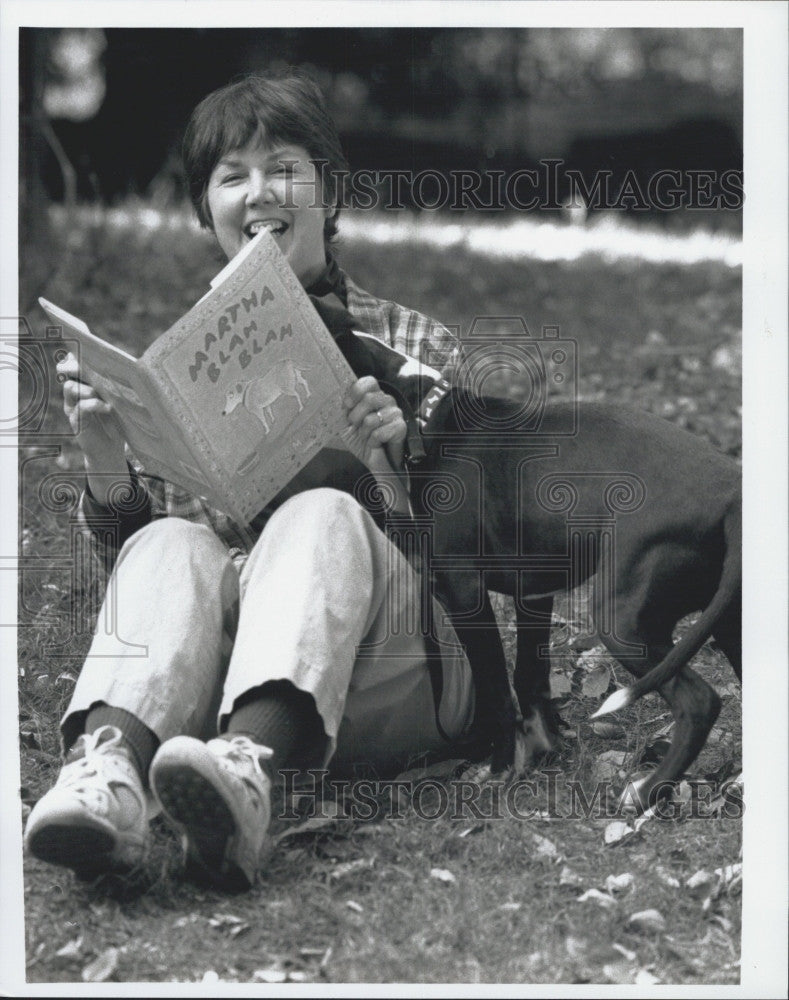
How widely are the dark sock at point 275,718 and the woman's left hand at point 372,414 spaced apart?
1.74ft

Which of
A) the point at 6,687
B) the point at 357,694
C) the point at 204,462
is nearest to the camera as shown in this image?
the point at 204,462

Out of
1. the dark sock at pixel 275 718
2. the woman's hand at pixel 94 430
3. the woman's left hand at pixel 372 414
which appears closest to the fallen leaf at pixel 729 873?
the dark sock at pixel 275 718

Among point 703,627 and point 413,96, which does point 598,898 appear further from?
point 413,96

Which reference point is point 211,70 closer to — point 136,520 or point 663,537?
point 136,520

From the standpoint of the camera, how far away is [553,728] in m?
2.52

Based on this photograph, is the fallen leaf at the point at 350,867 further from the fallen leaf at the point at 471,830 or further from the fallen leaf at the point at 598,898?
the fallen leaf at the point at 598,898

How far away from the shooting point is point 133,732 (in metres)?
2.13

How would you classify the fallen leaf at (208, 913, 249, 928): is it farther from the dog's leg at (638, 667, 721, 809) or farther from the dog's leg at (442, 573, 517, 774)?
the dog's leg at (638, 667, 721, 809)

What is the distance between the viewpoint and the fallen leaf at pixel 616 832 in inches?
91.3

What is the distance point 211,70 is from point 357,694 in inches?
54.6

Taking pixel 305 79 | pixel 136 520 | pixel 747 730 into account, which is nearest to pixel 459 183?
pixel 305 79

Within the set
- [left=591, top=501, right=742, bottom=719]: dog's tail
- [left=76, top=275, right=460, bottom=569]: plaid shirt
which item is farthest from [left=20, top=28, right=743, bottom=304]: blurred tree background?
[left=591, top=501, right=742, bottom=719]: dog's tail

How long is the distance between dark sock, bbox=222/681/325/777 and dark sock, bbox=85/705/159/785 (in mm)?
145

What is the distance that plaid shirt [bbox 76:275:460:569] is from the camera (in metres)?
2.47
